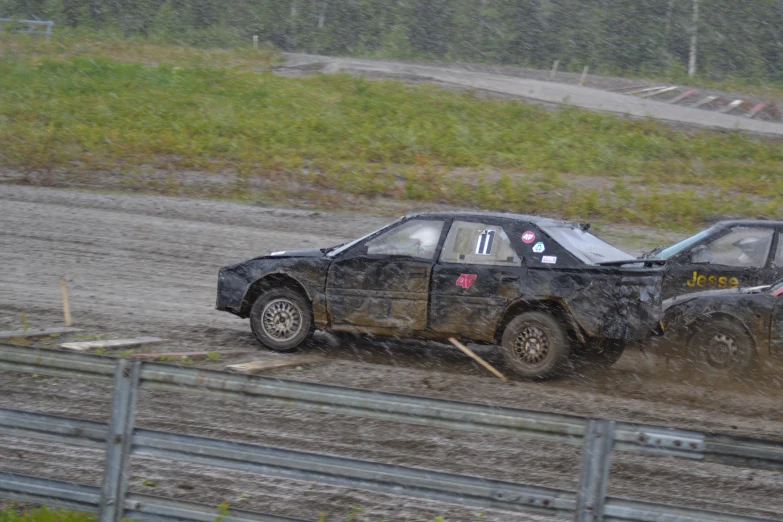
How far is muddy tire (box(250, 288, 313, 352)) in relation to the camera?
9812mm

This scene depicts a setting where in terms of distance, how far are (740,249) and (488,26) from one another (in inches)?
1675

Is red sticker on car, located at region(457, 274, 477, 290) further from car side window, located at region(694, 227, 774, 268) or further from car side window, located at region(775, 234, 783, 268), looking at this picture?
car side window, located at region(775, 234, 783, 268)

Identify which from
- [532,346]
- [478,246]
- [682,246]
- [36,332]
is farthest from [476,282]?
[36,332]

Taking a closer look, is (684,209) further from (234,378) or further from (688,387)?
(234,378)

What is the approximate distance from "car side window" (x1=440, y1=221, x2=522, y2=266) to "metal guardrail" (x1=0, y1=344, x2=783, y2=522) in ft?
16.6

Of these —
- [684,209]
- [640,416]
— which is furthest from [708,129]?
[640,416]

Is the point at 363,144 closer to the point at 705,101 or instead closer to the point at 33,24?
the point at 705,101

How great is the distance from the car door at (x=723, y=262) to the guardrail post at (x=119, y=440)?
798 cm

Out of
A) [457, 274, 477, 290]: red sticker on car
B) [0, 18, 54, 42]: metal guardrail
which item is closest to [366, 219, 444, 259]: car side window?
[457, 274, 477, 290]: red sticker on car

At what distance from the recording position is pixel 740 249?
11.0 metres

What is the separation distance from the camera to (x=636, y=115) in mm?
27625

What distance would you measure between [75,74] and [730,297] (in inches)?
941

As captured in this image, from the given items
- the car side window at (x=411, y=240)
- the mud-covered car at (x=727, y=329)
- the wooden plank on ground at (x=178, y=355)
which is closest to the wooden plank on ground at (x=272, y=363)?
the wooden plank on ground at (x=178, y=355)

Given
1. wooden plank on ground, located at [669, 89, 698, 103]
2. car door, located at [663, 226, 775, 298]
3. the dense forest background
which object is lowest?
car door, located at [663, 226, 775, 298]
